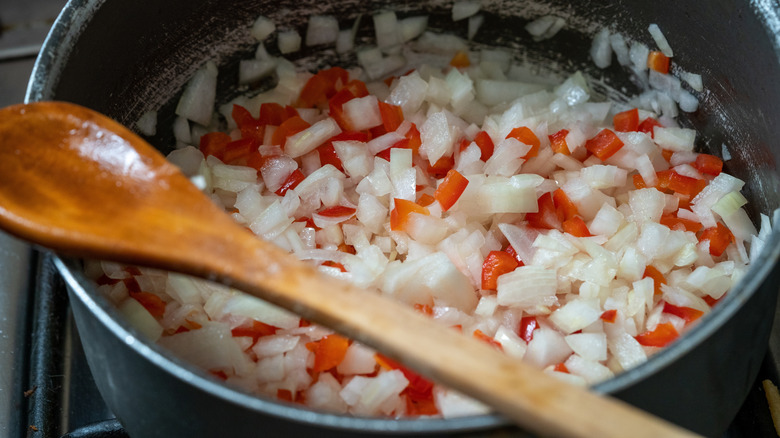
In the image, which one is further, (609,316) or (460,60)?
(460,60)

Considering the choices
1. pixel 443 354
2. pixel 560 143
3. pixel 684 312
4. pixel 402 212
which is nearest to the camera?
pixel 443 354

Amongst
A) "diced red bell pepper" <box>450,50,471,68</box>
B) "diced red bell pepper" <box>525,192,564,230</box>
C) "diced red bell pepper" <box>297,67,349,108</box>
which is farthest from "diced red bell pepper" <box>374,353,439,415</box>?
"diced red bell pepper" <box>450,50,471,68</box>


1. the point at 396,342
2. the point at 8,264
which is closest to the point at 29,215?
the point at 396,342

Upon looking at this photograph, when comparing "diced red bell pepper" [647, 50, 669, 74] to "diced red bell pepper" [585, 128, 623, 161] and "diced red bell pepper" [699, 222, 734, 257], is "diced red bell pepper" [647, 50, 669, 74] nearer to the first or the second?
"diced red bell pepper" [585, 128, 623, 161]

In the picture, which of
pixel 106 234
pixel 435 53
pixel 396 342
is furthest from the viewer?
pixel 435 53

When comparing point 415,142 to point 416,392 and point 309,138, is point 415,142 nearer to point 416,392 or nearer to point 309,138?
point 309,138

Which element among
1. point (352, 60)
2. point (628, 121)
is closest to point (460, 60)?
point (352, 60)

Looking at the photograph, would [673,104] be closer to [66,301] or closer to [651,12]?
[651,12]
